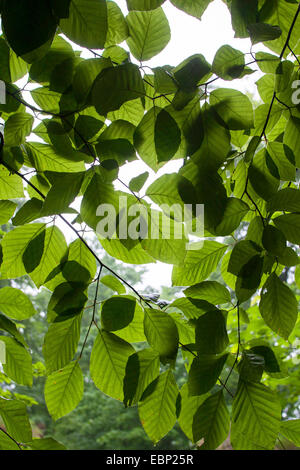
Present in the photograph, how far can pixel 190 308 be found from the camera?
24.1 inches

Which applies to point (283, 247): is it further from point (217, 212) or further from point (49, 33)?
point (49, 33)

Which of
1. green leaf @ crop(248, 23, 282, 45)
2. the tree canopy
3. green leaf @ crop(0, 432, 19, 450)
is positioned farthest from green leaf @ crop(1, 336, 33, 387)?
green leaf @ crop(248, 23, 282, 45)

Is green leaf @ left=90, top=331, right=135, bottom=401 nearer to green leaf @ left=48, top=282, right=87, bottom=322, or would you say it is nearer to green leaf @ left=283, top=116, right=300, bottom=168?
green leaf @ left=48, top=282, right=87, bottom=322

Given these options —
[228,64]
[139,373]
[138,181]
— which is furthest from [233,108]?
[139,373]

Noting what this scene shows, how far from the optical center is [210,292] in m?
0.62

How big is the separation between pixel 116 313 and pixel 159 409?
0.16 metres

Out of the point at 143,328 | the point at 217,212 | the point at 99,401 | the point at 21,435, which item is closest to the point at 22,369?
the point at 21,435

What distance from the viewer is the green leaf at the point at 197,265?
0.63 meters
